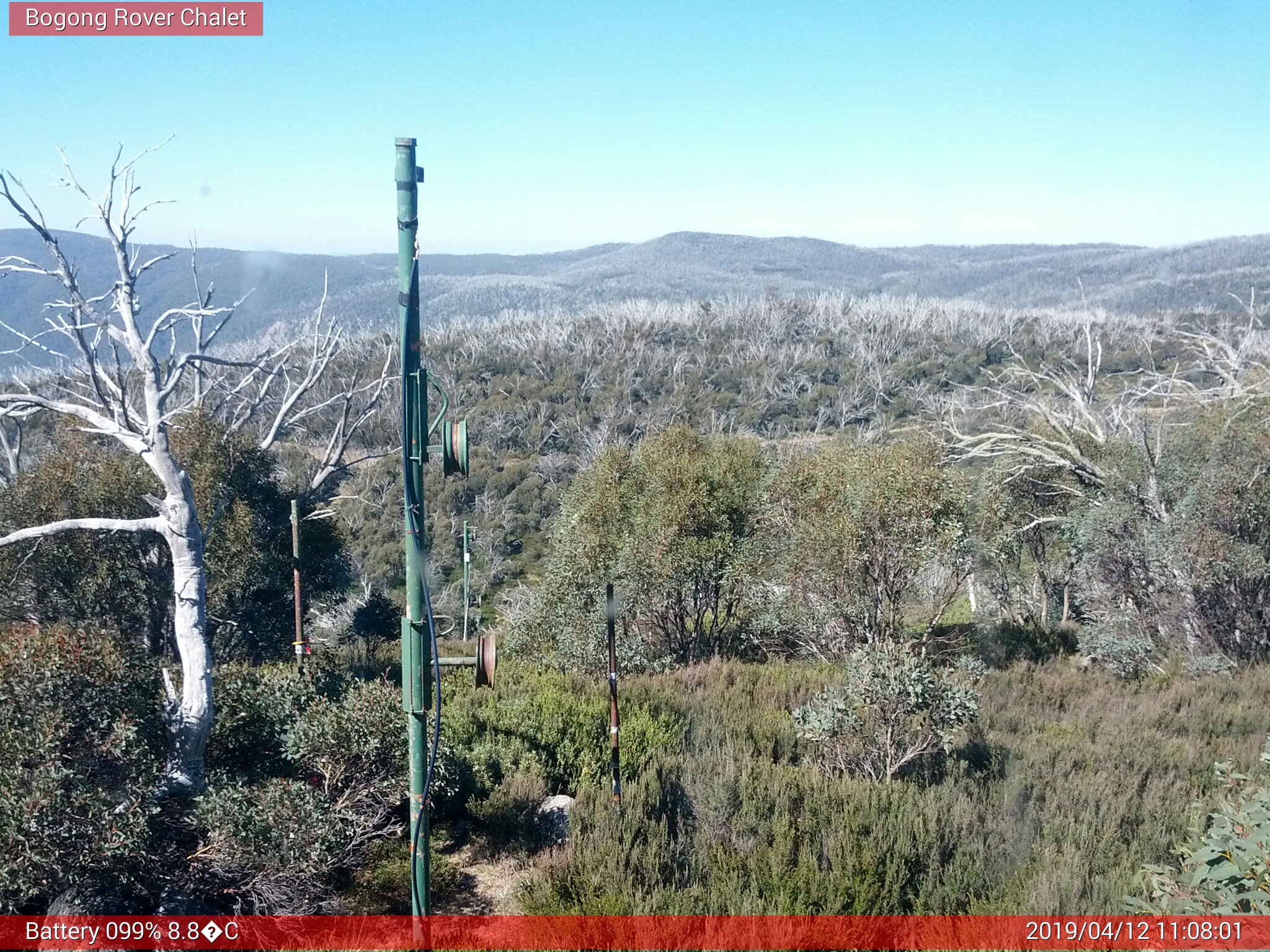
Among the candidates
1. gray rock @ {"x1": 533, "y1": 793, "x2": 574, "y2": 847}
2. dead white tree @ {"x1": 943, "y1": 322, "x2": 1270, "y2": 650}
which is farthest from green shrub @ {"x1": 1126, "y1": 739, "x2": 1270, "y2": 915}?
dead white tree @ {"x1": 943, "y1": 322, "x2": 1270, "y2": 650}

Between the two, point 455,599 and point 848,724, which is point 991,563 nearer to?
point 848,724

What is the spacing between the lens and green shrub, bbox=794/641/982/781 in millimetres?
7195

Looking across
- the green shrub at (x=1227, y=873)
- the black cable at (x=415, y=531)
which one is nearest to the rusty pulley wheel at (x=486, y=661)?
the black cable at (x=415, y=531)

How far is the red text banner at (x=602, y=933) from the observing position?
455 centimetres

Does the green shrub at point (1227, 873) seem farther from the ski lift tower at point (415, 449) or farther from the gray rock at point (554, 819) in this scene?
the gray rock at point (554, 819)

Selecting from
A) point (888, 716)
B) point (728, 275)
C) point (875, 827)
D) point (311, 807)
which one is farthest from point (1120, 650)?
point (728, 275)

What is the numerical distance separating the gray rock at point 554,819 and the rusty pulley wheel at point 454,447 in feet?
10.9

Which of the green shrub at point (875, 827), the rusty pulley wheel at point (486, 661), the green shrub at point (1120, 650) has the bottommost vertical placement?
the green shrub at point (1120, 650)

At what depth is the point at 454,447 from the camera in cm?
396

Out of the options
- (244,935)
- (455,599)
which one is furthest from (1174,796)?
(455,599)

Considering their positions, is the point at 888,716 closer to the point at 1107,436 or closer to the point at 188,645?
the point at 188,645

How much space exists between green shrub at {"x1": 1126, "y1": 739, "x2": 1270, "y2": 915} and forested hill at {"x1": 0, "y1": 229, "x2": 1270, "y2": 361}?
63.7 feet

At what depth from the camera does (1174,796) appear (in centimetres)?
684

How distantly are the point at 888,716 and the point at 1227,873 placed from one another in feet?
12.1
